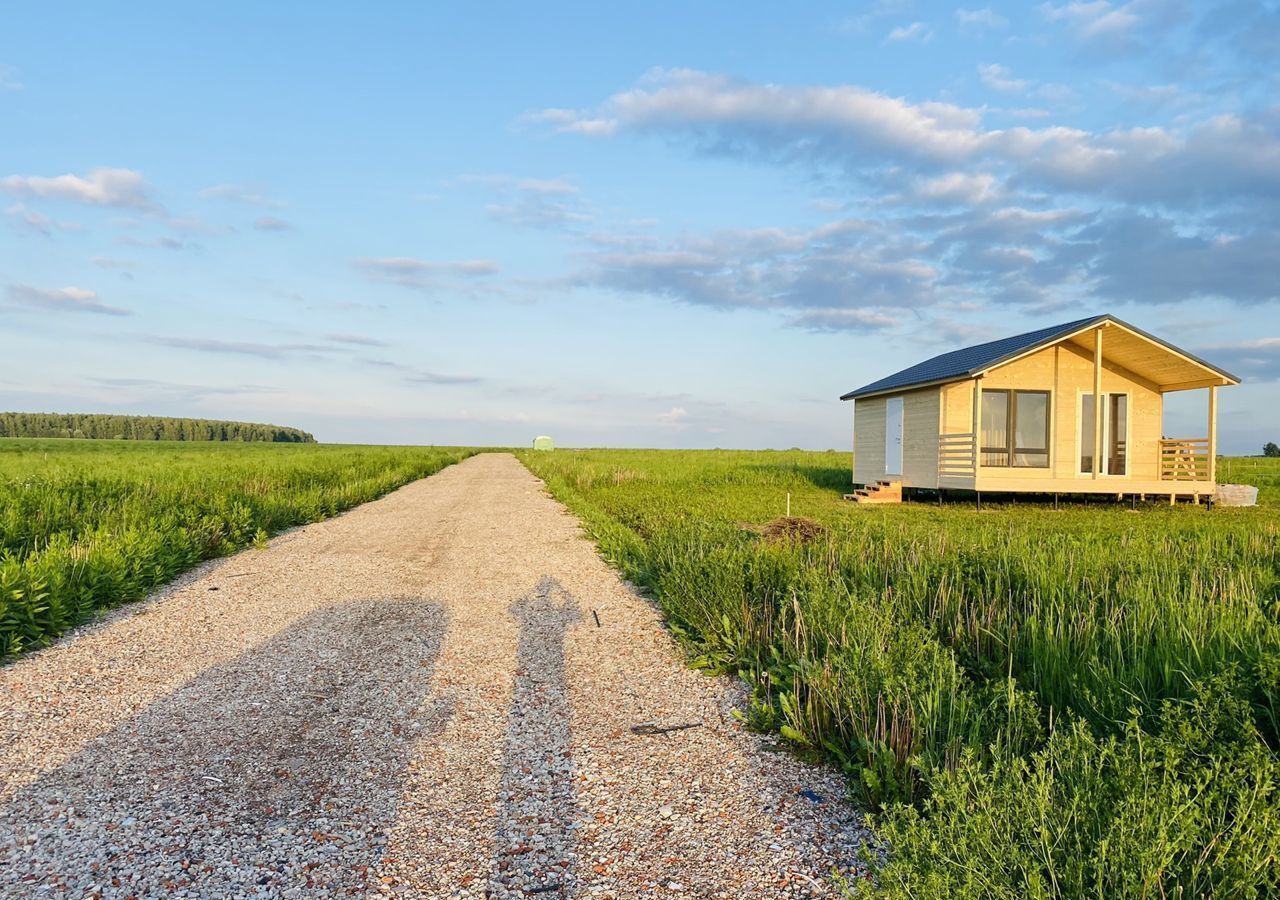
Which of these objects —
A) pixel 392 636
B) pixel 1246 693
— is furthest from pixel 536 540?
pixel 1246 693

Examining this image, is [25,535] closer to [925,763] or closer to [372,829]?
[372,829]

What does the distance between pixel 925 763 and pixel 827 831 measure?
0.55m

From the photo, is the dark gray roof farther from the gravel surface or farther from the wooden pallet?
the gravel surface

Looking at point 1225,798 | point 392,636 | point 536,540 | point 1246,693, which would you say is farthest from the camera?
point 536,540

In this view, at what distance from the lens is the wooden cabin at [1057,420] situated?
19.9 metres

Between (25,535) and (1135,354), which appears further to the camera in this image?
(1135,354)

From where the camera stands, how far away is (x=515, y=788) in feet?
12.8

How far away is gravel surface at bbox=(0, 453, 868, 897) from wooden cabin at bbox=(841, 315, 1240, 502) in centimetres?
1560

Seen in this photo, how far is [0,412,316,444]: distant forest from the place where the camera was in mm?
106312

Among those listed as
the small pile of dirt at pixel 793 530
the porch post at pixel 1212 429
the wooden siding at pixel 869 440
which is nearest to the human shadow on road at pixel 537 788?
the small pile of dirt at pixel 793 530

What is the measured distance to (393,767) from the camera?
4.16m

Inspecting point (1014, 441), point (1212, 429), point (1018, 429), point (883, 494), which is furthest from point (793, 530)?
point (1212, 429)

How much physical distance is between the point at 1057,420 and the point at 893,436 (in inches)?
175

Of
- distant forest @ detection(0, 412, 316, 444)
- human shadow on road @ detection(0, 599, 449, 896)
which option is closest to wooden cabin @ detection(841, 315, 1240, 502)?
human shadow on road @ detection(0, 599, 449, 896)
